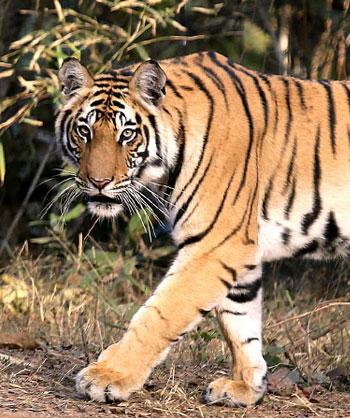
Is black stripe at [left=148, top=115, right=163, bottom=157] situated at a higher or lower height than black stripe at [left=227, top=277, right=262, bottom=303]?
higher

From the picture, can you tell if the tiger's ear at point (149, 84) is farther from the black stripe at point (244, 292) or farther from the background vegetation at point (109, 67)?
the background vegetation at point (109, 67)

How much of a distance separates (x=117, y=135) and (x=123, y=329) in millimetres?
1380

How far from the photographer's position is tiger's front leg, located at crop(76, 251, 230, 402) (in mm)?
4090

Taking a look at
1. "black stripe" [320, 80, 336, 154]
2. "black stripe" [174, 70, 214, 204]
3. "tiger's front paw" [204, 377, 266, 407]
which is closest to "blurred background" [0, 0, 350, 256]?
"black stripe" [320, 80, 336, 154]

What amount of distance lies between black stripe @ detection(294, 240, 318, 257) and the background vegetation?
1155 millimetres

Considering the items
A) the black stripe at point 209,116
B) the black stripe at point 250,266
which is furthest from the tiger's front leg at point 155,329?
the black stripe at point 209,116

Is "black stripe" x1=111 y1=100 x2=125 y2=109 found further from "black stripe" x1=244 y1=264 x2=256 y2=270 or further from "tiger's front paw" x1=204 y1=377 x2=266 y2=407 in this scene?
"tiger's front paw" x1=204 y1=377 x2=266 y2=407

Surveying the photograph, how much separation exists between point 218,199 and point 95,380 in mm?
807

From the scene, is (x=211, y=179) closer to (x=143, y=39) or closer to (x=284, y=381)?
(x=284, y=381)

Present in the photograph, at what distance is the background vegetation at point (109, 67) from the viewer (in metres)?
6.30

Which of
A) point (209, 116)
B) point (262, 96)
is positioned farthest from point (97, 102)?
point (262, 96)

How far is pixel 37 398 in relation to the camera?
164 inches

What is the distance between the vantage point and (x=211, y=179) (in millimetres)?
4309

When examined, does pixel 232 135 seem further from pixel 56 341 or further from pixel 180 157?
pixel 56 341
